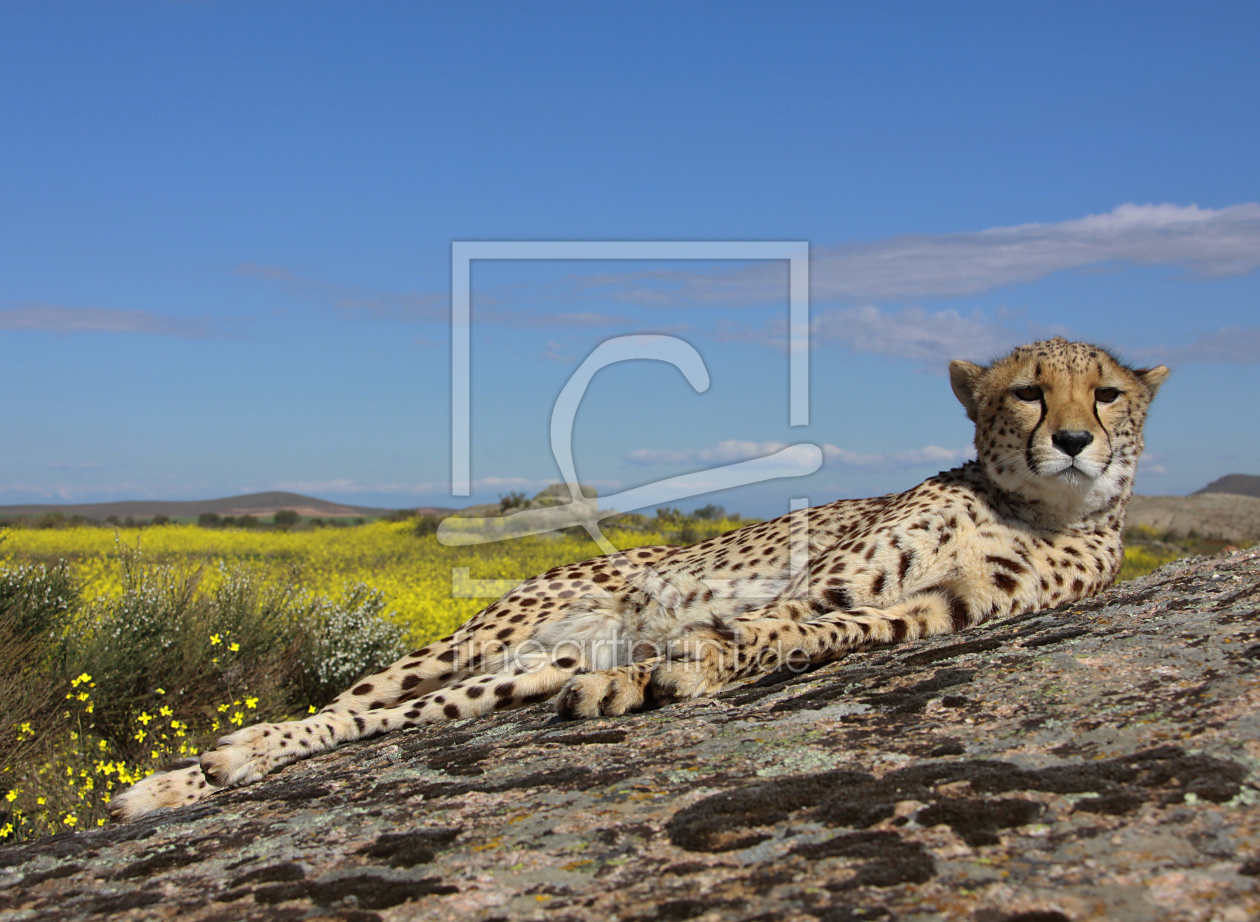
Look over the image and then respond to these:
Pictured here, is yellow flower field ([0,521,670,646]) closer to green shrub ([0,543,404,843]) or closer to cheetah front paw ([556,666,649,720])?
green shrub ([0,543,404,843])

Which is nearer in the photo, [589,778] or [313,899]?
[313,899]

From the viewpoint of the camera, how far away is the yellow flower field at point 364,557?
13375 mm

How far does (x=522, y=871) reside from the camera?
6.42 ft

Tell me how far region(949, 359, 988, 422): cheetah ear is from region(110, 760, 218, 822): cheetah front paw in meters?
3.81

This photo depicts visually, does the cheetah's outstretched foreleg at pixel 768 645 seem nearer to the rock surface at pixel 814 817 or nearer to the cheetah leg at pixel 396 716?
the rock surface at pixel 814 817

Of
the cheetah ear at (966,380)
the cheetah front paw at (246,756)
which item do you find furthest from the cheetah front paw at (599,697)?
the cheetah ear at (966,380)

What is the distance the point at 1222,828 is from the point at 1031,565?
2.87 metres

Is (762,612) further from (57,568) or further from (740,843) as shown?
(57,568)

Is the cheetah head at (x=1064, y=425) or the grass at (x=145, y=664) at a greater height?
the cheetah head at (x=1064, y=425)

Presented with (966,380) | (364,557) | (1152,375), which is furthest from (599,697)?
(364,557)

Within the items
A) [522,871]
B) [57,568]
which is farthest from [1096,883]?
[57,568]

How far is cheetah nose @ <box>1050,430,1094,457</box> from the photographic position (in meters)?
4.49

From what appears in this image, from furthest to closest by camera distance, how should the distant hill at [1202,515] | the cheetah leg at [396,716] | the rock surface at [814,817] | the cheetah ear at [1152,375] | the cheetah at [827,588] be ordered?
the distant hill at [1202,515] < the cheetah ear at [1152,375] < the cheetah leg at [396,716] < the cheetah at [827,588] < the rock surface at [814,817]

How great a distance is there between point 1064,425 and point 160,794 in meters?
4.01
